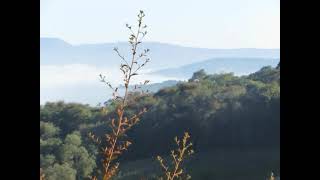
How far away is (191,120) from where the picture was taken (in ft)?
27.1

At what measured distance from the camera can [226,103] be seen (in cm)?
834

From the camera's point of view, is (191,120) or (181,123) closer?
(181,123)

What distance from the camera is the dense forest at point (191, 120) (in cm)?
680

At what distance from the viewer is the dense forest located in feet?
22.3
